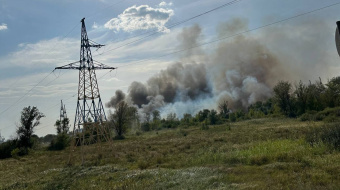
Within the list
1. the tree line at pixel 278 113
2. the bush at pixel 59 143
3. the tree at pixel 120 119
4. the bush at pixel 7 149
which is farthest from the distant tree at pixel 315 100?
the bush at pixel 7 149

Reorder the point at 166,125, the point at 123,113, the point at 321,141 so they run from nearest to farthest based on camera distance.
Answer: the point at 321,141 < the point at 123,113 < the point at 166,125

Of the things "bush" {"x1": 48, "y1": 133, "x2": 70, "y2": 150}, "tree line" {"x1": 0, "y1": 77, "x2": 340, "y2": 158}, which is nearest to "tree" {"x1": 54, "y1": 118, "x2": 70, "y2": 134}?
"tree line" {"x1": 0, "y1": 77, "x2": 340, "y2": 158}

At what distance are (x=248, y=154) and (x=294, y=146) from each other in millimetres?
2804

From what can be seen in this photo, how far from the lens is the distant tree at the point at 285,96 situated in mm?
62156

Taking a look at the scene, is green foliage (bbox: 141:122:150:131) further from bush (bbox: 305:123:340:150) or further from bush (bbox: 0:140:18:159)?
bush (bbox: 305:123:340:150)

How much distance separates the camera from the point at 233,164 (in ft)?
45.3

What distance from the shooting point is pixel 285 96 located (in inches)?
2478

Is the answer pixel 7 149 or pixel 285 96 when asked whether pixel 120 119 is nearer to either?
pixel 7 149

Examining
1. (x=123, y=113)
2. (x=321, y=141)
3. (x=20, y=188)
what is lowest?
(x=20, y=188)

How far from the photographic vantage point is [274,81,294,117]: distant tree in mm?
62156

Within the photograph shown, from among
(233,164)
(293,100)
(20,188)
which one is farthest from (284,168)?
(293,100)

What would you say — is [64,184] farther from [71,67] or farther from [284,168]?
[71,67]

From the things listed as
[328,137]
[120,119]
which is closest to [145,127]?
[120,119]

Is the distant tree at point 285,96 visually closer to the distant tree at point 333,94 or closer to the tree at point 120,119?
the distant tree at point 333,94
